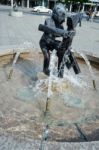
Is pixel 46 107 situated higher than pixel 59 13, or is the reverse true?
pixel 59 13

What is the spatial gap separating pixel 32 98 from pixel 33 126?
44.6 inches

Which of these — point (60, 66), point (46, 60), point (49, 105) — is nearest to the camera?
point (49, 105)

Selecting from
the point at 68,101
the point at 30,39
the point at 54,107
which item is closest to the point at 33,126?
the point at 54,107

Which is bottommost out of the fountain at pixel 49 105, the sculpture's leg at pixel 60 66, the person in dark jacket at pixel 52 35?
the fountain at pixel 49 105

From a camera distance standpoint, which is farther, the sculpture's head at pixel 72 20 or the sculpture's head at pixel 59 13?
the sculpture's head at pixel 59 13

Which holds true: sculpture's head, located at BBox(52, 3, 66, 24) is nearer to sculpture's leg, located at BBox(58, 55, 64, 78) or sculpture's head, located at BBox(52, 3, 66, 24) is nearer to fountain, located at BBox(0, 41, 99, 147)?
sculpture's leg, located at BBox(58, 55, 64, 78)

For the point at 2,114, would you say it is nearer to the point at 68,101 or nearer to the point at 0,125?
the point at 0,125

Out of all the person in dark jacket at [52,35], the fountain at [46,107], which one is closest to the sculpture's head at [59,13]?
the person in dark jacket at [52,35]

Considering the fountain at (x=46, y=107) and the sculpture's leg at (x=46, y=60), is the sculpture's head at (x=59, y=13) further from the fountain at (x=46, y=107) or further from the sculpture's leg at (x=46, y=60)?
the fountain at (x=46, y=107)

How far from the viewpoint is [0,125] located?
4395mm

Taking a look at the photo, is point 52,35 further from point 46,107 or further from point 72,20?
point 46,107

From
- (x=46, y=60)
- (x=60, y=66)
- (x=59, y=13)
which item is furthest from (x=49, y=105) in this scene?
(x=59, y=13)

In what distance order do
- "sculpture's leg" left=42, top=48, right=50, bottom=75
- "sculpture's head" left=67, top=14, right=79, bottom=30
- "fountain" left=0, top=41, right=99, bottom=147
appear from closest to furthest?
"fountain" left=0, top=41, right=99, bottom=147 → "sculpture's head" left=67, top=14, right=79, bottom=30 → "sculpture's leg" left=42, top=48, right=50, bottom=75

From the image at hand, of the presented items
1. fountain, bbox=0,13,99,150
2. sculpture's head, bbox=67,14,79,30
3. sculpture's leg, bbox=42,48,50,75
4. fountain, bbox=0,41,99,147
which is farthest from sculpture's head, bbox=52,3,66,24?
fountain, bbox=0,41,99,147
